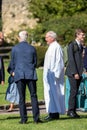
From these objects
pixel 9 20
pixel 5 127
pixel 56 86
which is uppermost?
pixel 9 20

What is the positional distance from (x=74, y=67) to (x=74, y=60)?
0.16 meters

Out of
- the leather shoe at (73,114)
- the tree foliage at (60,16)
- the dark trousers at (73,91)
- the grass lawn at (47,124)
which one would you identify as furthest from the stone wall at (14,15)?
the grass lawn at (47,124)

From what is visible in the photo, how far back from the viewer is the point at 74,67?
14.6m

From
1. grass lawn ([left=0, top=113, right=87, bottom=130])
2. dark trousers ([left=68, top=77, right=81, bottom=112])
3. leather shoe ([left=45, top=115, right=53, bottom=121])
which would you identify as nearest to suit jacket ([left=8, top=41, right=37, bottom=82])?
grass lawn ([left=0, top=113, right=87, bottom=130])

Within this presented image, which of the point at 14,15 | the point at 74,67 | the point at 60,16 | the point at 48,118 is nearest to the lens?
the point at 48,118

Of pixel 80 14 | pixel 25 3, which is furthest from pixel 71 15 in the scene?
pixel 25 3

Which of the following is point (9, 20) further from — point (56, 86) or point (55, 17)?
point (56, 86)

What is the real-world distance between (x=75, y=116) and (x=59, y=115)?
0.43 metres

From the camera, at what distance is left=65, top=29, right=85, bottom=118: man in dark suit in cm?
1459

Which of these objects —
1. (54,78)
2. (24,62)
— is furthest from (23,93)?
(54,78)

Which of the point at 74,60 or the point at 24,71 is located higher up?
the point at 74,60

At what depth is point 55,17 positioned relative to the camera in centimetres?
3984

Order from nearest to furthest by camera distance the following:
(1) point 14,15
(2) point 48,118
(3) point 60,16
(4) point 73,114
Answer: (2) point 48,118 → (4) point 73,114 → (3) point 60,16 → (1) point 14,15

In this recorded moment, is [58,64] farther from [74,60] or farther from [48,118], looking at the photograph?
[48,118]
